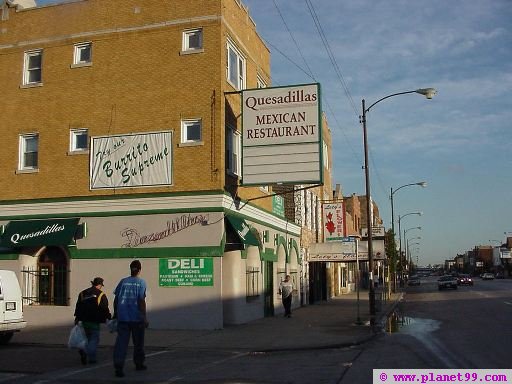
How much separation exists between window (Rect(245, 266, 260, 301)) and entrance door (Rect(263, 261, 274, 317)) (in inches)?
48.1

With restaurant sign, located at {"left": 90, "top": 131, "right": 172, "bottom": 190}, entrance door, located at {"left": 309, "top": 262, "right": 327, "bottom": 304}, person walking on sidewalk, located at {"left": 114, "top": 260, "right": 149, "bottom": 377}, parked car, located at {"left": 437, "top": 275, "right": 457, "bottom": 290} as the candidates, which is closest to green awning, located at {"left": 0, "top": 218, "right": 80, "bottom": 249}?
restaurant sign, located at {"left": 90, "top": 131, "right": 172, "bottom": 190}

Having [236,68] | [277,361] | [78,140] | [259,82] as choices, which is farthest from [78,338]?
[259,82]

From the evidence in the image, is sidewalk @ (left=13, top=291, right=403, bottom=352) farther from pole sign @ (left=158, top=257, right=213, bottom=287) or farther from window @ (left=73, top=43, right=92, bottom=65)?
window @ (left=73, top=43, right=92, bottom=65)

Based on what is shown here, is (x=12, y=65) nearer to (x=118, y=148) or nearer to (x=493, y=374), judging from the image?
(x=118, y=148)

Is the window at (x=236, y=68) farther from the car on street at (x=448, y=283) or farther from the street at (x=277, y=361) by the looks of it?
the car on street at (x=448, y=283)

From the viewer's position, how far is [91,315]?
12.5m

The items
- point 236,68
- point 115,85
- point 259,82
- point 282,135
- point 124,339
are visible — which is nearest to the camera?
point 124,339

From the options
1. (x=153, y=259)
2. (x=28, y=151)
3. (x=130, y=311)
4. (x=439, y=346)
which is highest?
(x=28, y=151)

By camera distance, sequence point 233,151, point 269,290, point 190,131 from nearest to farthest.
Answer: point 190,131 → point 233,151 → point 269,290

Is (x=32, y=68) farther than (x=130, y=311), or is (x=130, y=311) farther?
(x=32, y=68)

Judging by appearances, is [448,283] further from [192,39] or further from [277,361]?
[277,361]

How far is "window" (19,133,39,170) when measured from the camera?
2262cm

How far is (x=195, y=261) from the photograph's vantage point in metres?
19.7

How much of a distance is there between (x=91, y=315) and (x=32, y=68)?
13.8m
